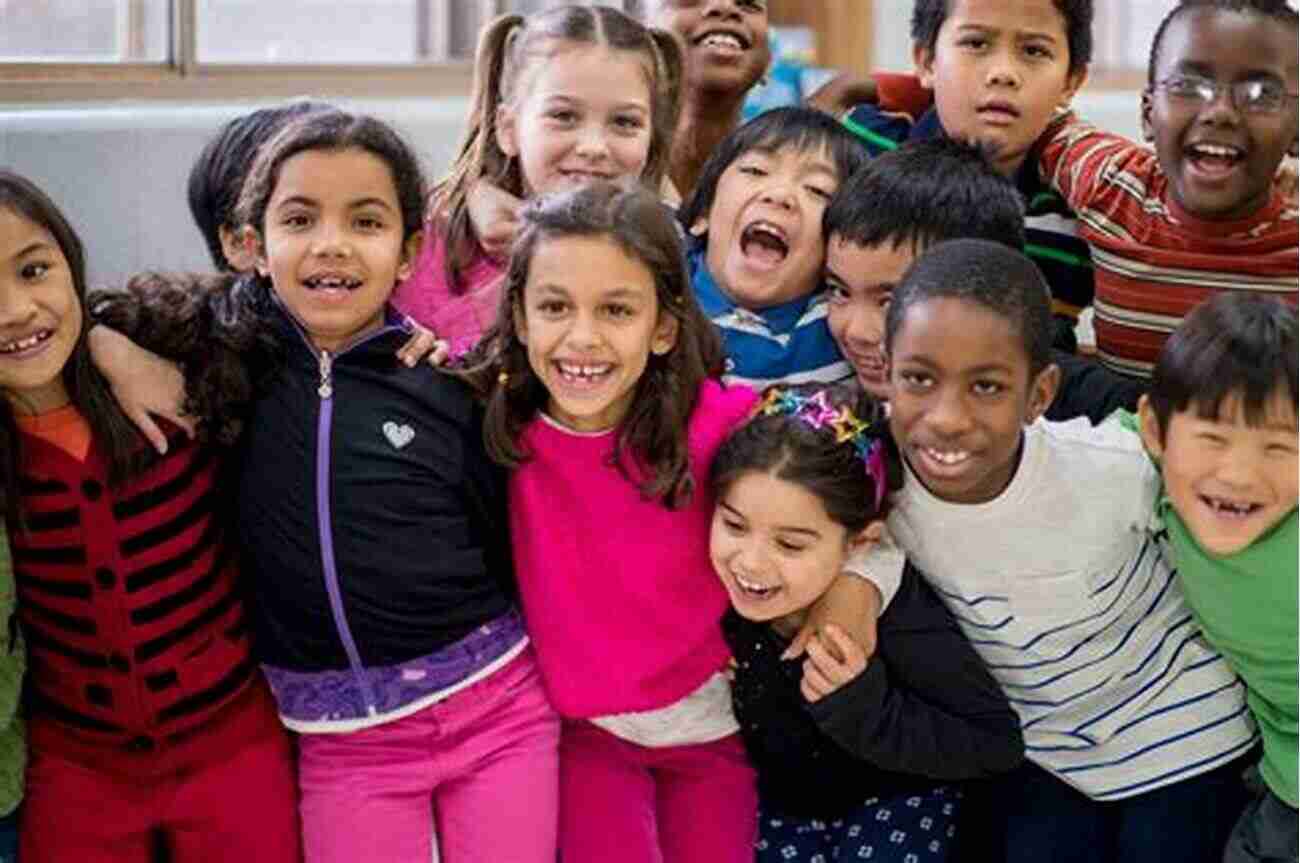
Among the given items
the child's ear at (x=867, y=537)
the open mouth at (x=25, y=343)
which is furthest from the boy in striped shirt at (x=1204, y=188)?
the open mouth at (x=25, y=343)

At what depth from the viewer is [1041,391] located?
190 centimetres

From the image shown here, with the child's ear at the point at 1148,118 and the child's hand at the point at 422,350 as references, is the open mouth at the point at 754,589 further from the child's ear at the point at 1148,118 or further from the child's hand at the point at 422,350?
the child's ear at the point at 1148,118

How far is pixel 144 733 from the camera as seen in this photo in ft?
6.34

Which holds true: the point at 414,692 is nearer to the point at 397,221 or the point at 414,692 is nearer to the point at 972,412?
the point at 397,221

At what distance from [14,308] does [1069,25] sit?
1370 millimetres

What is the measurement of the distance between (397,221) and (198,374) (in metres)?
0.27

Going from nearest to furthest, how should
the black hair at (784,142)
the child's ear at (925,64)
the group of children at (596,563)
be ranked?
the group of children at (596,563) → the black hair at (784,142) → the child's ear at (925,64)

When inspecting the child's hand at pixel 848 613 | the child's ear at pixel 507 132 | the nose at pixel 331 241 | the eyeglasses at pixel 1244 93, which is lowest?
the child's hand at pixel 848 613

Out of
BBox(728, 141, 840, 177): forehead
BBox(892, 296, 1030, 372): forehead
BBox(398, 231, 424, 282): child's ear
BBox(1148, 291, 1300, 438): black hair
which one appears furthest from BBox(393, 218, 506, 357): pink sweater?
BBox(1148, 291, 1300, 438): black hair

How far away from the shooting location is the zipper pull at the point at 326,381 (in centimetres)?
195

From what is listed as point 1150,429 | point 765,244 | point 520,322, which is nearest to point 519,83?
point 765,244

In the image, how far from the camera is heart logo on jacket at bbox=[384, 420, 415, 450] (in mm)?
1935

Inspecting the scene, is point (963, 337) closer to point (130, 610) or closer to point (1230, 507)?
point (1230, 507)

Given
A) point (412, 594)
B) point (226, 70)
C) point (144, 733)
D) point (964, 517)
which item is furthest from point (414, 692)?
point (226, 70)
